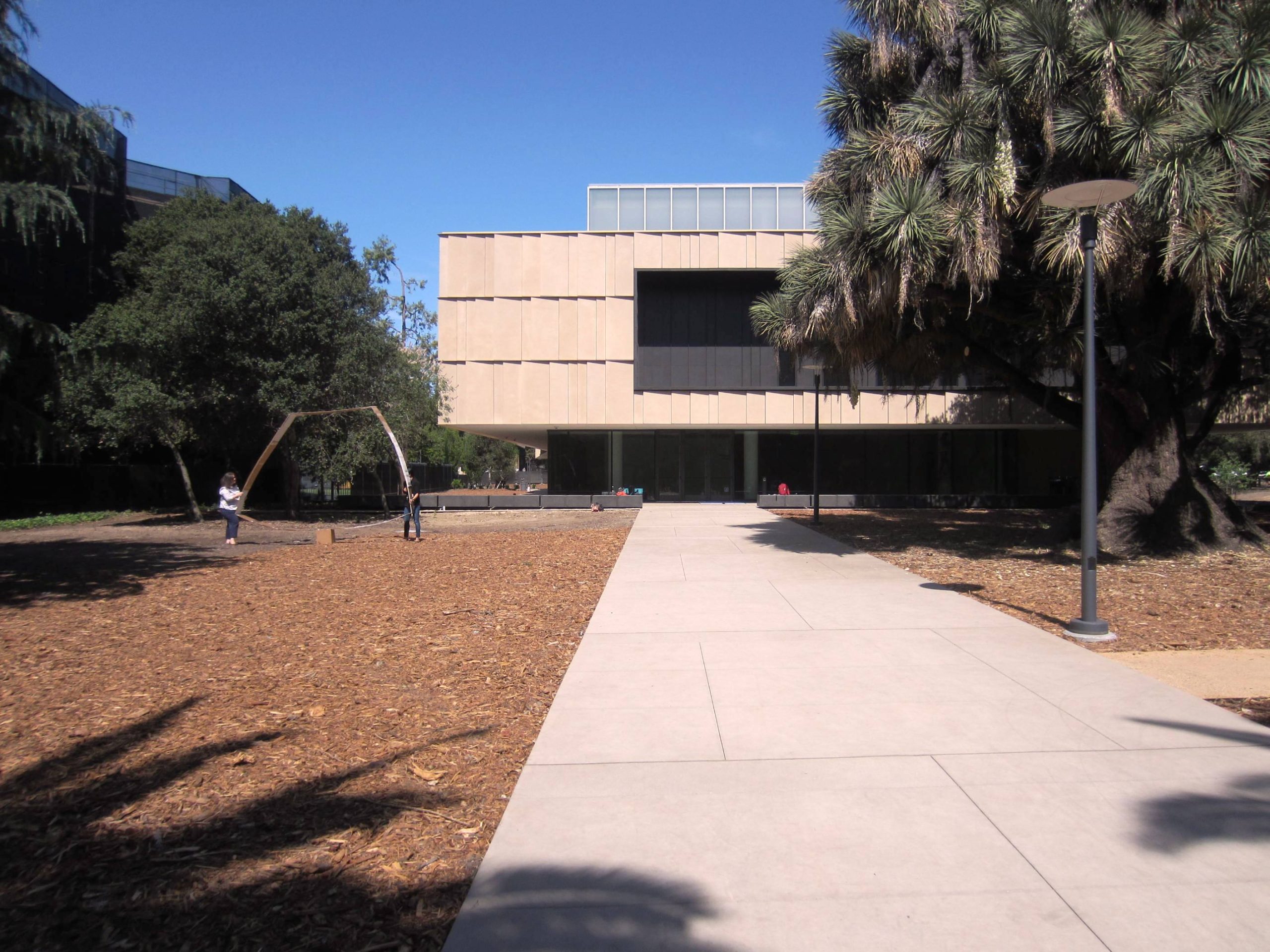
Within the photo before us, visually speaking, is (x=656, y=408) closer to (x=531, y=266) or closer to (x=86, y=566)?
(x=531, y=266)

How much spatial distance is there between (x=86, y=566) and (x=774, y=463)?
25851mm

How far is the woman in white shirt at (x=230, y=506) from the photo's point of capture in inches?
768

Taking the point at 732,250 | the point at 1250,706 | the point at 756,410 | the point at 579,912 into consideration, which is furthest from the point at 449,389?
the point at 579,912

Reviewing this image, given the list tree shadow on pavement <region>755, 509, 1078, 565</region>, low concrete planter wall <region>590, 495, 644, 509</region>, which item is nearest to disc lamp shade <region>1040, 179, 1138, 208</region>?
tree shadow on pavement <region>755, 509, 1078, 565</region>

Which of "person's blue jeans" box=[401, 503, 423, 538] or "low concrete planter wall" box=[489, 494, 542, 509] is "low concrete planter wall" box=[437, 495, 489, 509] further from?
"person's blue jeans" box=[401, 503, 423, 538]

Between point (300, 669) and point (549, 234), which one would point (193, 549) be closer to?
point (300, 669)

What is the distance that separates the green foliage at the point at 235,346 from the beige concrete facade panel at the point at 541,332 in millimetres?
6188

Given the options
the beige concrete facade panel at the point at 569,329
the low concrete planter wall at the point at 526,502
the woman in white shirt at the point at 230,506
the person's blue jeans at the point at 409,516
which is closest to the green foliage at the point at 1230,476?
the low concrete planter wall at the point at 526,502

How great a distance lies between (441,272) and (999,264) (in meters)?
24.1

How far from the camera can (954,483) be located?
35875 mm

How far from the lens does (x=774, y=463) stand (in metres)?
35.6

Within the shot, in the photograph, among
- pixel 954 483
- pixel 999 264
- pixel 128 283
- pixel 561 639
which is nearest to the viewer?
pixel 561 639

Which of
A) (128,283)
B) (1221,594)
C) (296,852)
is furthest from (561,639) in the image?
(128,283)

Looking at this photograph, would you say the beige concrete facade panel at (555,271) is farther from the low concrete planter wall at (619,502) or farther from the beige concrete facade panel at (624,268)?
the low concrete planter wall at (619,502)
